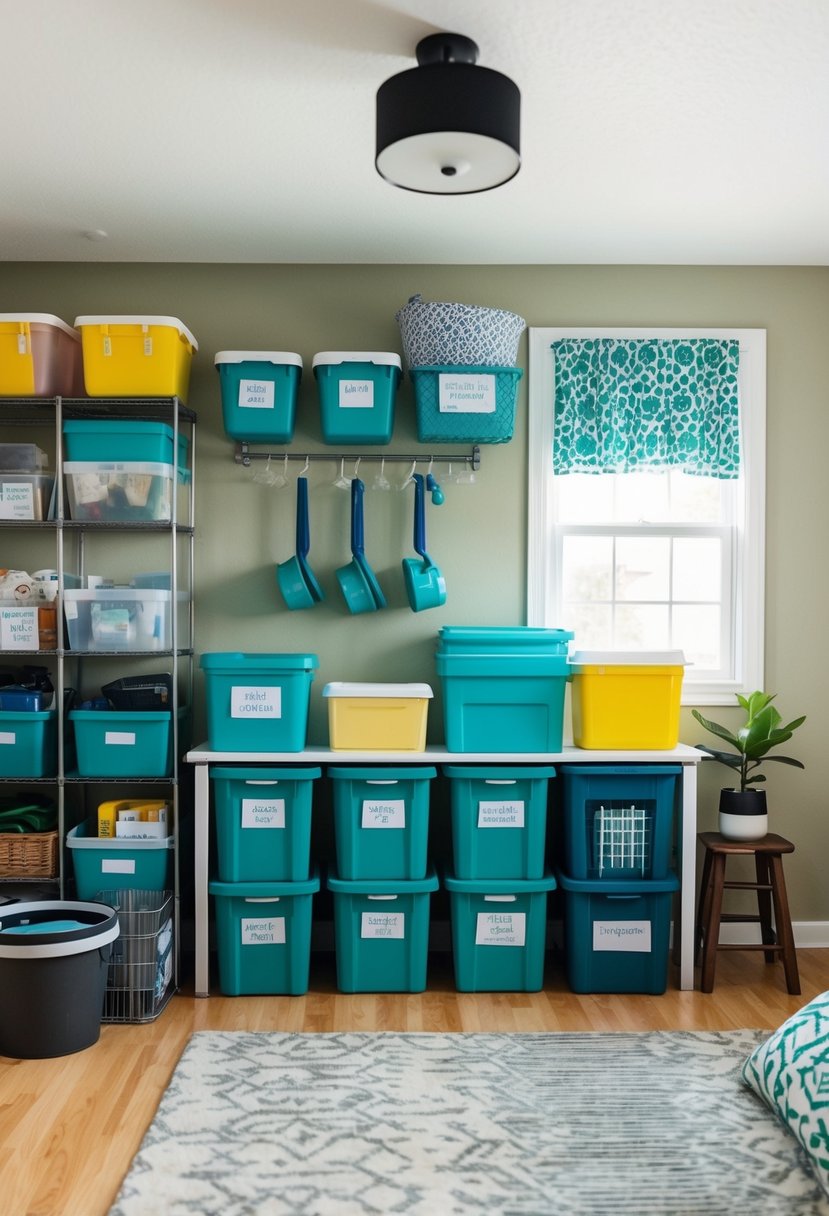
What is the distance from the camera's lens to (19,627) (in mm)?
3811

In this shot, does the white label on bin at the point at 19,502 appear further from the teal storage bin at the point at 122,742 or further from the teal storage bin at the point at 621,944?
the teal storage bin at the point at 621,944

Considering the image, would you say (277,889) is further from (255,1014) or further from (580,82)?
(580,82)

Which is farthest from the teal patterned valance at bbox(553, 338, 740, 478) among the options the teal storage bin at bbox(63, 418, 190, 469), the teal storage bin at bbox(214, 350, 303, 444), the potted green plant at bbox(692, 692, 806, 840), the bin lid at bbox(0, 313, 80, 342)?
the bin lid at bbox(0, 313, 80, 342)

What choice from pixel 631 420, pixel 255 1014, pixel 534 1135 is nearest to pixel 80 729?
pixel 255 1014

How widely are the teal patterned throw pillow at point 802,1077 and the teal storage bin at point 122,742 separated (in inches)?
84.4

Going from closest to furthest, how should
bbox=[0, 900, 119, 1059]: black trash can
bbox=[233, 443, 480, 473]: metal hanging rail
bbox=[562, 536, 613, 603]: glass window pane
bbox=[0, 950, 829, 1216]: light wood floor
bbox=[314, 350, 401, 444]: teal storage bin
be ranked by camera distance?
bbox=[0, 950, 829, 1216]: light wood floor → bbox=[0, 900, 119, 1059]: black trash can → bbox=[314, 350, 401, 444]: teal storage bin → bbox=[233, 443, 480, 473]: metal hanging rail → bbox=[562, 536, 613, 603]: glass window pane

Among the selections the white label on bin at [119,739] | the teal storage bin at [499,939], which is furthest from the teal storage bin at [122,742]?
the teal storage bin at [499,939]

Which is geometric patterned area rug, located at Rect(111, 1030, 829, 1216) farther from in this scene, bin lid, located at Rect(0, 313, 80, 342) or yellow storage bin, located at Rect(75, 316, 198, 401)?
bin lid, located at Rect(0, 313, 80, 342)

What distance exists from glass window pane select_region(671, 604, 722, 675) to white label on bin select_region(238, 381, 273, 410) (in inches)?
71.1

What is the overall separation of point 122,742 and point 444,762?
1142 mm

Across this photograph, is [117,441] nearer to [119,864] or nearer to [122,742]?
[122,742]

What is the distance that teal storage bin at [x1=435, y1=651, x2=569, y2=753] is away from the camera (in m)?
3.73

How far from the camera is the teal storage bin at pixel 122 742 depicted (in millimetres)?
3766

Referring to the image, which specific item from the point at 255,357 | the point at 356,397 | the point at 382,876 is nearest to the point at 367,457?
the point at 356,397
